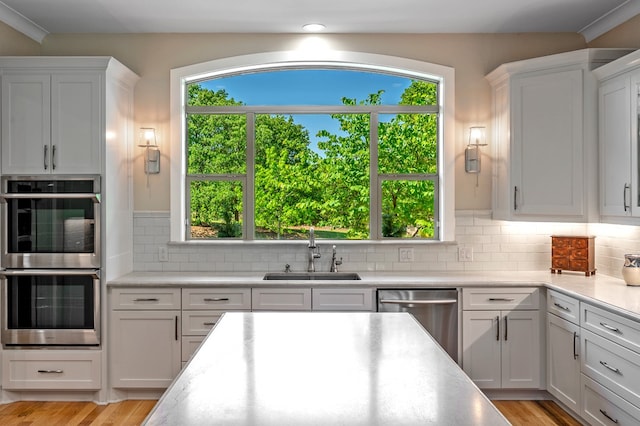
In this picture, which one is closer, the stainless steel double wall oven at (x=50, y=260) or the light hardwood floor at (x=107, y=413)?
the light hardwood floor at (x=107, y=413)

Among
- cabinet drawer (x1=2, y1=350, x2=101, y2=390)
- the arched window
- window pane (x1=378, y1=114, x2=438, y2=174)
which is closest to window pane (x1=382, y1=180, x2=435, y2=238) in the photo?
the arched window

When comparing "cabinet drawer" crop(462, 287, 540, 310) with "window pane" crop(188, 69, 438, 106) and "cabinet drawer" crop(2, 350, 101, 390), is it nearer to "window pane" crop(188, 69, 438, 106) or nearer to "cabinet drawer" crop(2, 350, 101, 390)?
"window pane" crop(188, 69, 438, 106)

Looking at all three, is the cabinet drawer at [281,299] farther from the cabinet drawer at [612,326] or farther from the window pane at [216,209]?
the cabinet drawer at [612,326]

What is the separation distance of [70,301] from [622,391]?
3.63 metres

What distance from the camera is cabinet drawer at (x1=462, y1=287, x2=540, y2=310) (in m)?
3.86

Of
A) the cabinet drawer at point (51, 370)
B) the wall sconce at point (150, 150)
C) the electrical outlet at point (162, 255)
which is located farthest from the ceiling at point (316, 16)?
the cabinet drawer at point (51, 370)

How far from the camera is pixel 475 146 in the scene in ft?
14.5

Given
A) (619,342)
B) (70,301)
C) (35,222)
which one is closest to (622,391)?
(619,342)

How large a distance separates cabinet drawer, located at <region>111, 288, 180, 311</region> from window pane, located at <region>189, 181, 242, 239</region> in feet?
2.64

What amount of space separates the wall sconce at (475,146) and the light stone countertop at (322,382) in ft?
8.11

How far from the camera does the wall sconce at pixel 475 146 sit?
4387 mm

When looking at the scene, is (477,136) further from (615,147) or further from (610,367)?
(610,367)

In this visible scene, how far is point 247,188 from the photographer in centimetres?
460

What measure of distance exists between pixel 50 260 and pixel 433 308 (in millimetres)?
2823
